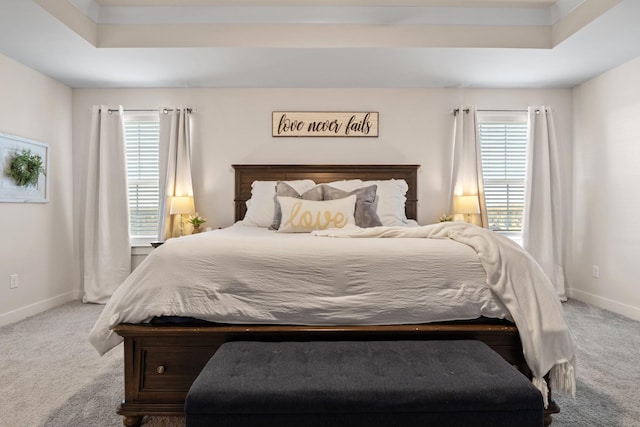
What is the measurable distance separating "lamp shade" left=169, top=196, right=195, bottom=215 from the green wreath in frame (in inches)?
47.7

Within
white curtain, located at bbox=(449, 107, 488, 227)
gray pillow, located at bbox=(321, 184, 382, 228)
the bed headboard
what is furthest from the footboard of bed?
white curtain, located at bbox=(449, 107, 488, 227)

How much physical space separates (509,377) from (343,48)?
2.80 m

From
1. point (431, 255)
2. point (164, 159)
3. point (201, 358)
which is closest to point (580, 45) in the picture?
point (431, 255)

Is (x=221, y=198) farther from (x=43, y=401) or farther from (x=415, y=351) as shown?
(x=415, y=351)

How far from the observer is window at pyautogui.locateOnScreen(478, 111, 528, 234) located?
4.54m

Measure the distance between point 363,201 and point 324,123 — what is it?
55.3 inches

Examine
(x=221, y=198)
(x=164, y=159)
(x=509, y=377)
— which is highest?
(x=164, y=159)

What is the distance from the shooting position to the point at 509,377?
143 centimetres

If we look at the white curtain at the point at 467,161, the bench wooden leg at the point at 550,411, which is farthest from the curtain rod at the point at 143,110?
the bench wooden leg at the point at 550,411

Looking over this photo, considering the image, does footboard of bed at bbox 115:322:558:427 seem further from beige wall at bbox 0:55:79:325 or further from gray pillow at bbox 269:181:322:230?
beige wall at bbox 0:55:79:325

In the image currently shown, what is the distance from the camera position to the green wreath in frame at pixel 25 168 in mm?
3561

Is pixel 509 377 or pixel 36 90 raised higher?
pixel 36 90

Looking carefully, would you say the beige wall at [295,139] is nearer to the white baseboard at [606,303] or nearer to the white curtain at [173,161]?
the white curtain at [173,161]

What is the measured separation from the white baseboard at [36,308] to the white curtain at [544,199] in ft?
16.0
